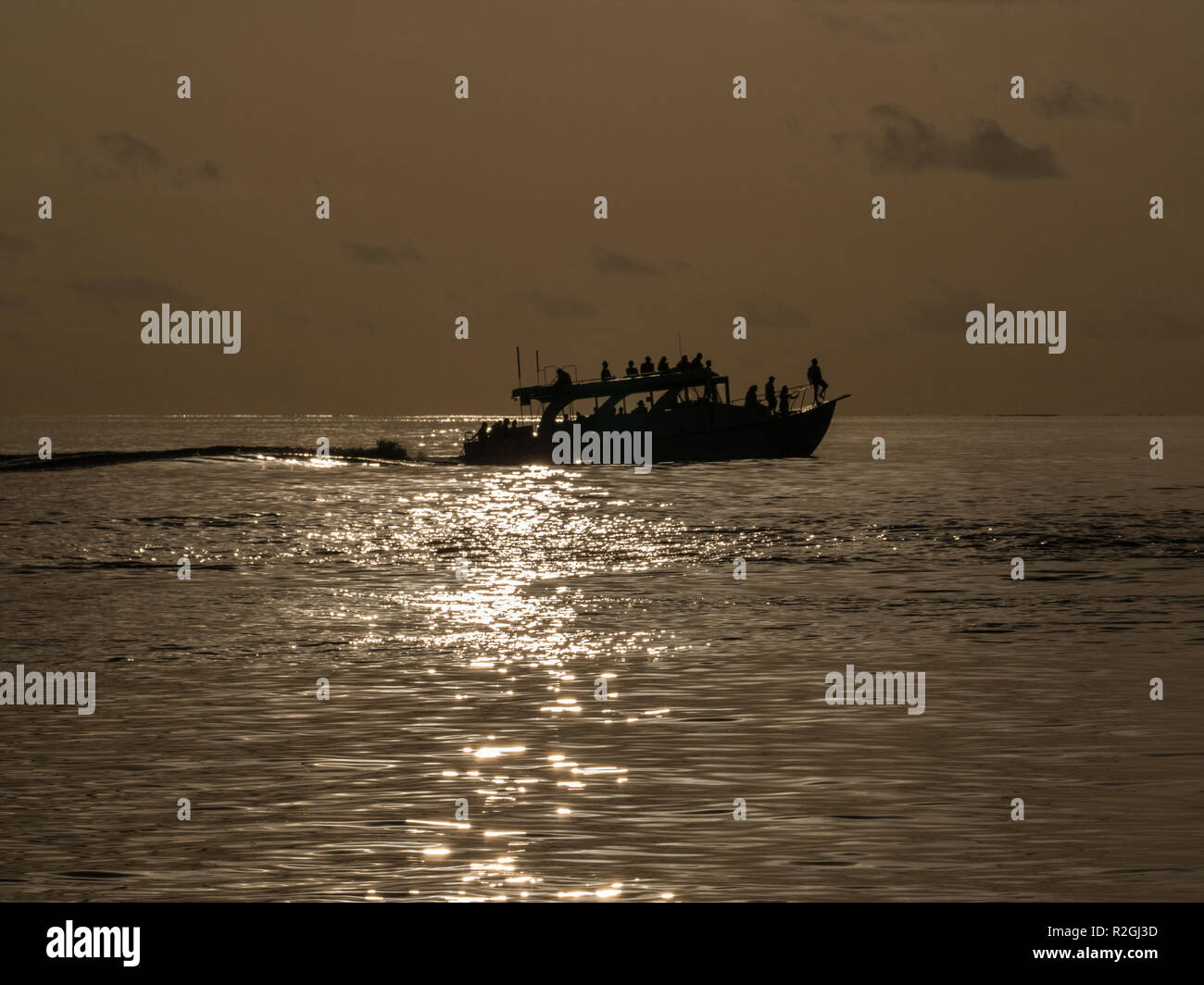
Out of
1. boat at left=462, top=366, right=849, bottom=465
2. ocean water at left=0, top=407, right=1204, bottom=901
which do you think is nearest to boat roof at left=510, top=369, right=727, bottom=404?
boat at left=462, top=366, right=849, bottom=465

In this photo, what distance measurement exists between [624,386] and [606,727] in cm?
6404

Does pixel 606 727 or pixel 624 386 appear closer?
pixel 606 727

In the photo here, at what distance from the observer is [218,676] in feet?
63.4

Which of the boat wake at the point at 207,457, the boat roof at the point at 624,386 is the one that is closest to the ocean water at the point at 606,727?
the boat roof at the point at 624,386

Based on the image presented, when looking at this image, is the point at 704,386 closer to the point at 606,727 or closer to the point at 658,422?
the point at 658,422

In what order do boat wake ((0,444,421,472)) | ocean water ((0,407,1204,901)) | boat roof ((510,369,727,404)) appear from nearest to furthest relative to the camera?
ocean water ((0,407,1204,901)) < boat roof ((510,369,727,404)) < boat wake ((0,444,421,472))

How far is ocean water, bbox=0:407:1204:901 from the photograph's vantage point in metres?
10.6

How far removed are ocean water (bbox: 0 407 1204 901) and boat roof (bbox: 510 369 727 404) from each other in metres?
38.1

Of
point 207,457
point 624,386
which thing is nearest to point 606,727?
point 624,386

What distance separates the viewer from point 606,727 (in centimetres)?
1588

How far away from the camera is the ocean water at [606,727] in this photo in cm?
1064

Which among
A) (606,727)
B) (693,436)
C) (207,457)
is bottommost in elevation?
(606,727)

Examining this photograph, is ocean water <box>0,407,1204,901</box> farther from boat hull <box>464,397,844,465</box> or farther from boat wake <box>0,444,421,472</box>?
boat wake <box>0,444,421,472</box>

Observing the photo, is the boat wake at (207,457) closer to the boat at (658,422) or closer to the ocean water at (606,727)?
the boat at (658,422)
